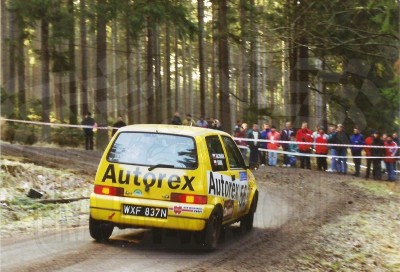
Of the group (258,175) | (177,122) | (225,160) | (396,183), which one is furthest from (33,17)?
(225,160)

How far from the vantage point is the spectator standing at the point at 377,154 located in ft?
65.3

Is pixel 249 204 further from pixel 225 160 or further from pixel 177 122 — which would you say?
pixel 177 122

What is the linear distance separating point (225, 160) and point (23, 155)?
1043cm

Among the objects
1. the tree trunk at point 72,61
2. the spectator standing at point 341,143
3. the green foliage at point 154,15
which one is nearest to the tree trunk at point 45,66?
the tree trunk at point 72,61

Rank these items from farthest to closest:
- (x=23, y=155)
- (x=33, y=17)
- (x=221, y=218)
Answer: (x=33, y=17)
(x=23, y=155)
(x=221, y=218)

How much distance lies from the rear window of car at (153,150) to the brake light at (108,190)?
0.40m

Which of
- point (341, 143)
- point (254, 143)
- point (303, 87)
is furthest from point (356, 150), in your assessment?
point (303, 87)

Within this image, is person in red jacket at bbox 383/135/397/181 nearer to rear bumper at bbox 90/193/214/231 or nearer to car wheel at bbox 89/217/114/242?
rear bumper at bbox 90/193/214/231

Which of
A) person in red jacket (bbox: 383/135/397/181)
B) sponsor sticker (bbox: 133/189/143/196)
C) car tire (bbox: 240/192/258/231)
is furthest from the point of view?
person in red jacket (bbox: 383/135/397/181)

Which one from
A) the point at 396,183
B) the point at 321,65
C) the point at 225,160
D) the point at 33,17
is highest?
the point at 33,17

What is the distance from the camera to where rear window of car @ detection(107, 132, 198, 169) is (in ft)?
27.4

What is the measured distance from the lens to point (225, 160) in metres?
9.23

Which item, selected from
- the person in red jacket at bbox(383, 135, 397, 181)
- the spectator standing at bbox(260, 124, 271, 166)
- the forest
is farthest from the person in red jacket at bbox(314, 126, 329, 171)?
the forest

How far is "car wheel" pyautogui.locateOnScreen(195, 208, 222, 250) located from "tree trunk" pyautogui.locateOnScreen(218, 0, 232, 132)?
15494mm
